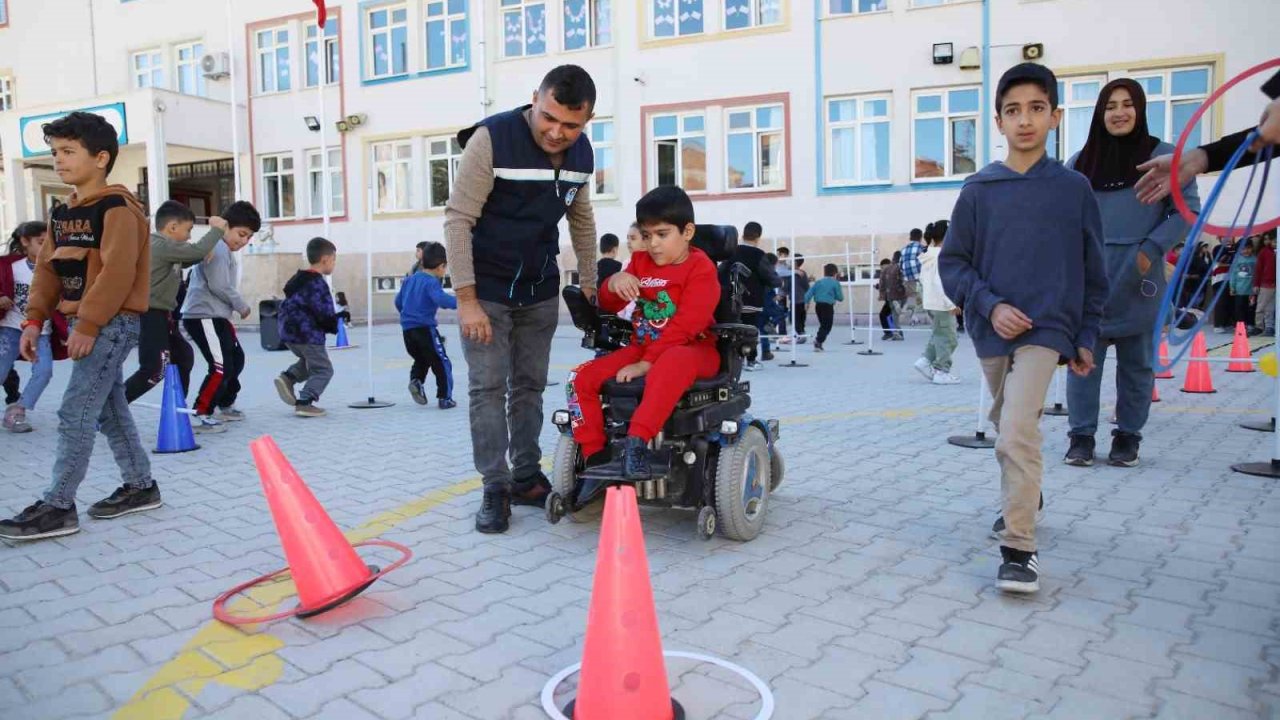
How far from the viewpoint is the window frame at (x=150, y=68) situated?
28031mm

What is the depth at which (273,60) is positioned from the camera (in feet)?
87.0

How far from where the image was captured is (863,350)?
14508 mm

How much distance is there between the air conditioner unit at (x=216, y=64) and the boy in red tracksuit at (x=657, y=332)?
84.8ft

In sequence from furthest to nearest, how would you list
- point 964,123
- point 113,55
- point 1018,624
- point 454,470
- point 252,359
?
point 113,55 → point 964,123 → point 252,359 → point 454,470 → point 1018,624

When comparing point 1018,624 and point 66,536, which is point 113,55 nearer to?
point 66,536

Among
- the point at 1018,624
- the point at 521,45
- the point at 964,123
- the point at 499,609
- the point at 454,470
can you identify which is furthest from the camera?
the point at 521,45

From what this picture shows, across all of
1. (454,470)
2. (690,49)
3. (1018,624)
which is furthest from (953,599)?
(690,49)

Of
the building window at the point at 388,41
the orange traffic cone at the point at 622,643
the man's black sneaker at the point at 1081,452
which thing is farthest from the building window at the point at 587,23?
the orange traffic cone at the point at 622,643

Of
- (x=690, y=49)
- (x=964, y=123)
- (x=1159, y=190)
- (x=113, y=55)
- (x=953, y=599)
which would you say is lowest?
(x=953, y=599)

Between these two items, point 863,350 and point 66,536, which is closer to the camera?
point 66,536

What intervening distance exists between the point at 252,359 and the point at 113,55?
790 inches

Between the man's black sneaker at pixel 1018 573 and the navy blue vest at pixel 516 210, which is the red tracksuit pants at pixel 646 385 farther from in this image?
the man's black sneaker at pixel 1018 573

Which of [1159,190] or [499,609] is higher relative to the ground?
[1159,190]

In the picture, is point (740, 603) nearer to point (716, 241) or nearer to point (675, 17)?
point (716, 241)
